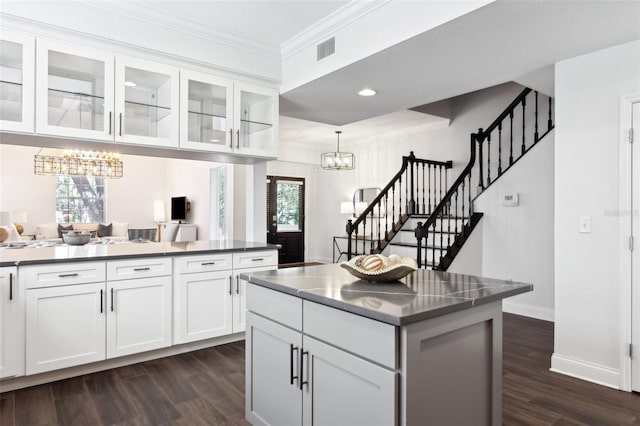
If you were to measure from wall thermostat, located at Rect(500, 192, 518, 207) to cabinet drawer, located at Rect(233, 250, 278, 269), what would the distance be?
2.96 m

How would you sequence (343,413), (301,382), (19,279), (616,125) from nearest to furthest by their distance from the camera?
(343,413) < (301,382) < (19,279) < (616,125)

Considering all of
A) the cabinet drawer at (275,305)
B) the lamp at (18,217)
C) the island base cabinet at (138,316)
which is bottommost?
the island base cabinet at (138,316)

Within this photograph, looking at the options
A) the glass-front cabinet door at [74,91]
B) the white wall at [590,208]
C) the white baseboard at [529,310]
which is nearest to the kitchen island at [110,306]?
the glass-front cabinet door at [74,91]

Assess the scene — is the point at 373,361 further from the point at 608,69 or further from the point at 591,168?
the point at 608,69

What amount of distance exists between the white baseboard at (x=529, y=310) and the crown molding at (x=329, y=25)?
12.6ft

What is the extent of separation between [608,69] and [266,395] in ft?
10.7

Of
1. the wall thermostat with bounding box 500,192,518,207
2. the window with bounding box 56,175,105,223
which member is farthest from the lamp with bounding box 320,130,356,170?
the window with bounding box 56,175,105,223

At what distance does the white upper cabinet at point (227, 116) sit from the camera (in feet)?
11.5

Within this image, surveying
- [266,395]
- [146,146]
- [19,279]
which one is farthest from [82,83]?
[266,395]

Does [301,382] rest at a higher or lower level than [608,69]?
lower

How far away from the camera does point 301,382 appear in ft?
6.08

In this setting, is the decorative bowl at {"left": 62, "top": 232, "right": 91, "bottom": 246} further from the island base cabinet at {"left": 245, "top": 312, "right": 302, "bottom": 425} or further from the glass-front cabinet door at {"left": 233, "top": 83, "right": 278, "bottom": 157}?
the island base cabinet at {"left": 245, "top": 312, "right": 302, "bottom": 425}

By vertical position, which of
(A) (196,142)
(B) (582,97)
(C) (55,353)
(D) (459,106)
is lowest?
(C) (55,353)

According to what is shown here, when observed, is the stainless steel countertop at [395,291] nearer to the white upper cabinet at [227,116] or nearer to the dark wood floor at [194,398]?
the dark wood floor at [194,398]
